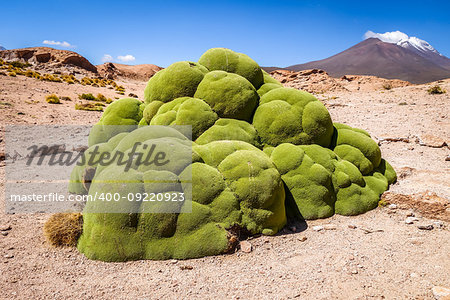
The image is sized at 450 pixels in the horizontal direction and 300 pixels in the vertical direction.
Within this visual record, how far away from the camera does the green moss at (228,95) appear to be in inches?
263

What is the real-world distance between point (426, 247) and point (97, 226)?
5.35 m

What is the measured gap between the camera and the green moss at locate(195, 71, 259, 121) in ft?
21.9

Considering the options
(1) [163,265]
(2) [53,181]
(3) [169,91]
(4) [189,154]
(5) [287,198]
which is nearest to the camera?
(1) [163,265]

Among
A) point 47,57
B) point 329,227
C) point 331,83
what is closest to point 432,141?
point 329,227

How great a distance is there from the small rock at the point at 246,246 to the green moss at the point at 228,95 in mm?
3135

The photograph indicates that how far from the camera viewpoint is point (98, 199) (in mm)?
4496

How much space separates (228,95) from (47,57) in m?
43.6

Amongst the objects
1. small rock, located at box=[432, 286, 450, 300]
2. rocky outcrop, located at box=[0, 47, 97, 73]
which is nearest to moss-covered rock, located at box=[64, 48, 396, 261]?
small rock, located at box=[432, 286, 450, 300]

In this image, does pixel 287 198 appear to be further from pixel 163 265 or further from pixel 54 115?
pixel 54 115

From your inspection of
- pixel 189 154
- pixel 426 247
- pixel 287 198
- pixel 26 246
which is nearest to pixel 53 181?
pixel 26 246

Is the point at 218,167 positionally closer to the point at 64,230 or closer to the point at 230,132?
the point at 230,132

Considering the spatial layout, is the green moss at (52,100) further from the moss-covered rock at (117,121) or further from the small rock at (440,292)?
the small rock at (440,292)

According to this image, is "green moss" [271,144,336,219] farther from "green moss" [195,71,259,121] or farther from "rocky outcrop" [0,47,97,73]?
"rocky outcrop" [0,47,97,73]

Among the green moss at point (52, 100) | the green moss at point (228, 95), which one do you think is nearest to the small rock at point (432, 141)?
the green moss at point (228, 95)
